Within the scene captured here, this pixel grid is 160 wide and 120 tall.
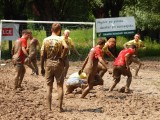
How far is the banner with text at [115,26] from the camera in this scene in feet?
83.4

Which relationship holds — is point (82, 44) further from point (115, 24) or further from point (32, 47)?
point (32, 47)

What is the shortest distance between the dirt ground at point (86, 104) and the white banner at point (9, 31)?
8.94 metres

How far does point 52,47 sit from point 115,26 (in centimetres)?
1584

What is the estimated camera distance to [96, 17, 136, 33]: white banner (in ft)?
83.4

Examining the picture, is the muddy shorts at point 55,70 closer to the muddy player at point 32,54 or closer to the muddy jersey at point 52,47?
the muddy jersey at point 52,47

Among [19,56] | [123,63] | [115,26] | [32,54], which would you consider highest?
[115,26]

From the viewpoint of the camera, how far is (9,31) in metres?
24.8

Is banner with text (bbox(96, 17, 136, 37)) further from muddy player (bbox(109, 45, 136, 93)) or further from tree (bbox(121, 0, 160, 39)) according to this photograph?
muddy player (bbox(109, 45, 136, 93))

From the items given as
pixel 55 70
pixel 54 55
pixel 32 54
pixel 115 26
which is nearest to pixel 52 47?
pixel 54 55

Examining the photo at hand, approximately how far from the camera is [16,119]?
368 inches

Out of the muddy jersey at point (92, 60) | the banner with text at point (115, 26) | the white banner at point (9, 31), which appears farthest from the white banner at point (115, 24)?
the muddy jersey at point (92, 60)

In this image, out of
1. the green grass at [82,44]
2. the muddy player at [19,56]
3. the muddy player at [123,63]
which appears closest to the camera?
the muddy player at [19,56]

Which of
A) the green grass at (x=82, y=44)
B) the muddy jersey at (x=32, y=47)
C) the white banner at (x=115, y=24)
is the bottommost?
the green grass at (x=82, y=44)

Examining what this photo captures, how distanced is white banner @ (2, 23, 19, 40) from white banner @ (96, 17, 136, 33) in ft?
14.2
